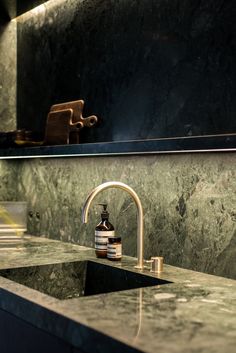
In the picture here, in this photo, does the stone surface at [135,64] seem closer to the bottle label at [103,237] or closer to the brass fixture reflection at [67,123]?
the brass fixture reflection at [67,123]

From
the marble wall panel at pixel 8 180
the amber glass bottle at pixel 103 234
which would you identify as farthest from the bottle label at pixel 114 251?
the marble wall panel at pixel 8 180

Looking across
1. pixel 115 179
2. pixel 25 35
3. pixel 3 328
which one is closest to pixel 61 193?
pixel 115 179

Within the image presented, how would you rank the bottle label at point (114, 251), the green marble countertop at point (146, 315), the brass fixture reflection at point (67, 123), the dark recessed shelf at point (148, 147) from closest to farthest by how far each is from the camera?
1. the green marble countertop at point (146, 315)
2. the dark recessed shelf at point (148, 147)
3. the bottle label at point (114, 251)
4. the brass fixture reflection at point (67, 123)

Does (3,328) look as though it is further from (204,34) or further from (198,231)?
(204,34)

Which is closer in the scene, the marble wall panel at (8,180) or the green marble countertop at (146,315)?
the green marble countertop at (146,315)

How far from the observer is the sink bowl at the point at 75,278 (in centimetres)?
193

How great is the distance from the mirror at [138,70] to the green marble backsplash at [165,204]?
119 millimetres

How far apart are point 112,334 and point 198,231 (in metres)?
0.82

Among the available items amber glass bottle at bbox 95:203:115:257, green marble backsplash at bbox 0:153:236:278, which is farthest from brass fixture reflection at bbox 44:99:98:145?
amber glass bottle at bbox 95:203:115:257

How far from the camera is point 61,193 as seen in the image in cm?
270

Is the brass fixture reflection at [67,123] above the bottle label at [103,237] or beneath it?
above

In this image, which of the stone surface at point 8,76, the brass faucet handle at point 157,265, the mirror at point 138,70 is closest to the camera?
the mirror at point 138,70

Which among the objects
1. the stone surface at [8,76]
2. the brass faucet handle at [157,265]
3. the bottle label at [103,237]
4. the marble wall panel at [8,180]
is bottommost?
the brass faucet handle at [157,265]

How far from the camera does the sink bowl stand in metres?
1.93
